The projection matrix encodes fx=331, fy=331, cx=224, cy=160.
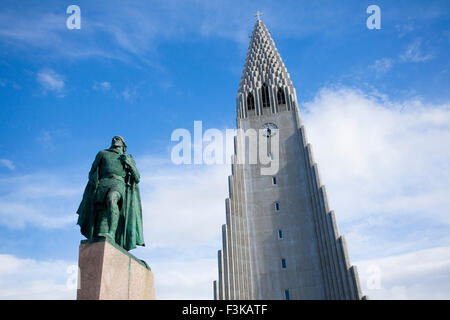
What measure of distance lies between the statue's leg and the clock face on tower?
30436mm

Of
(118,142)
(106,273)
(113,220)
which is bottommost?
(106,273)

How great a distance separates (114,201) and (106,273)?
1.43m

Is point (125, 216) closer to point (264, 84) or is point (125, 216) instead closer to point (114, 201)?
point (114, 201)

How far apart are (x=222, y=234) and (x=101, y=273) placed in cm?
2470

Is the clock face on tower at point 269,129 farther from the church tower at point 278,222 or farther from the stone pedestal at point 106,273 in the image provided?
the stone pedestal at point 106,273

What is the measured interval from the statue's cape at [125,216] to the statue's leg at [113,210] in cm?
35

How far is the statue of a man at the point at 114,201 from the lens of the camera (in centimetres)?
641

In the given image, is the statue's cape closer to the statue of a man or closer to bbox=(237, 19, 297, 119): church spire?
the statue of a man

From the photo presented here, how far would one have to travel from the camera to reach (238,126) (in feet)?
124

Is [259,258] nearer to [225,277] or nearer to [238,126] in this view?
[225,277]

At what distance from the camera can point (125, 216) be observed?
7.08 metres

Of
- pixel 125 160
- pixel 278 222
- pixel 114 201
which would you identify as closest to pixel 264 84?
pixel 278 222

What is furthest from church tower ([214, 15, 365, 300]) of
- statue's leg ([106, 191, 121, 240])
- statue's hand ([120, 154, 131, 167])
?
statue's leg ([106, 191, 121, 240])

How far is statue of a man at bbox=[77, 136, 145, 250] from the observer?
6.41m
